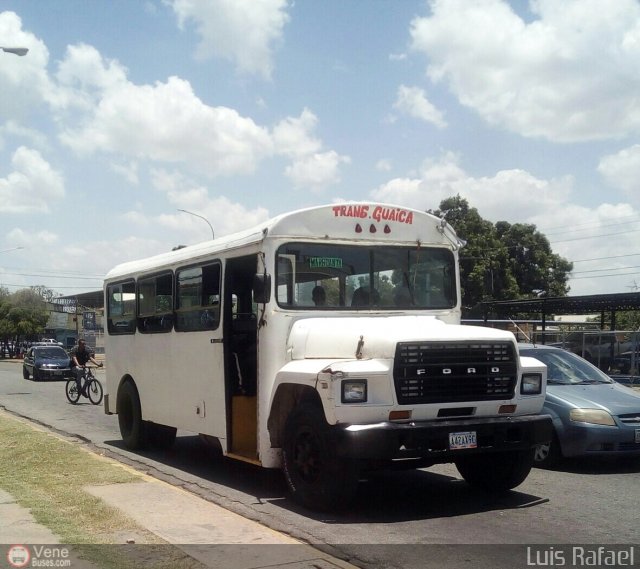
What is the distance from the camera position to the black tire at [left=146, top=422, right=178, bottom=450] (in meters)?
11.5

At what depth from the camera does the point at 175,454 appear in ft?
37.4

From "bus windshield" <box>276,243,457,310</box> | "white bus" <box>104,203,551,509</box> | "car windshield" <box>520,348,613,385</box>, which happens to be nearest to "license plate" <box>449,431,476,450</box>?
"white bus" <box>104,203,551,509</box>


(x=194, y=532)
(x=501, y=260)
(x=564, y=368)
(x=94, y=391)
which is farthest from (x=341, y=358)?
(x=501, y=260)

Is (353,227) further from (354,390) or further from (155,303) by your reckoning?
(155,303)

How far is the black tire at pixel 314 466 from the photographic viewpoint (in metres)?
6.87

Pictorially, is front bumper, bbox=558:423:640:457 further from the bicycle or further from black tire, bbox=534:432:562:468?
the bicycle

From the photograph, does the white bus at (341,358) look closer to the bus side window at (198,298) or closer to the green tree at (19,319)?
the bus side window at (198,298)

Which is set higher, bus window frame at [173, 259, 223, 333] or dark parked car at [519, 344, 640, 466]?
bus window frame at [173, 259, 223, 333]

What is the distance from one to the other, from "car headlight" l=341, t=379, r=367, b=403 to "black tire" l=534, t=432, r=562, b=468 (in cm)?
389

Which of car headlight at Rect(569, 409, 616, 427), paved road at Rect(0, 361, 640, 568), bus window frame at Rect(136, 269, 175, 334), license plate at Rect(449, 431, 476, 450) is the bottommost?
paved road at Rect(0, 361, 640, 568)

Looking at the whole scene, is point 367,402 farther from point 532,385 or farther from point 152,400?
point 152,400

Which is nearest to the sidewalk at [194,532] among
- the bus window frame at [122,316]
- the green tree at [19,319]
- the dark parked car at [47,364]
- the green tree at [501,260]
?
the bus window frame at [122,316]

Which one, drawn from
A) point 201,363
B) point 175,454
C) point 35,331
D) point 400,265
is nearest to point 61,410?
point 175,454

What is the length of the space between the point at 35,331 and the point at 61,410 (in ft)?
181
